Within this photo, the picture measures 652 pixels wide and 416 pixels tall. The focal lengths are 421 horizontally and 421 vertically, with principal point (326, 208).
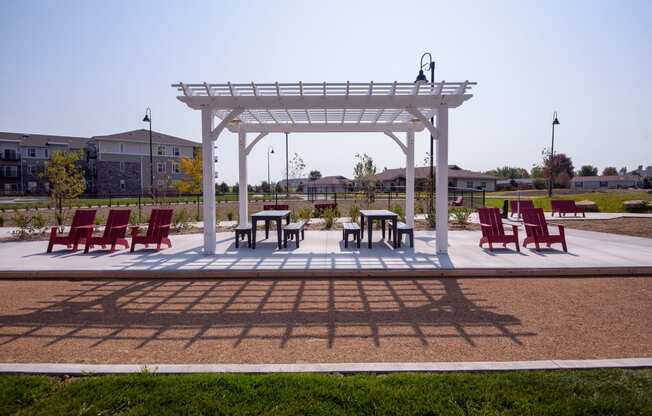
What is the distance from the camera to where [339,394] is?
10.7 feet

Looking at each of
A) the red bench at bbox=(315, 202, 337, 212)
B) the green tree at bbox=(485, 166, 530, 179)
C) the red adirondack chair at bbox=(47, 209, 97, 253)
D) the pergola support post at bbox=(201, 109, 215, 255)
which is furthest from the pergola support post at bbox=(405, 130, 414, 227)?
the green tree at bbox=(485, 166, 530, 179)

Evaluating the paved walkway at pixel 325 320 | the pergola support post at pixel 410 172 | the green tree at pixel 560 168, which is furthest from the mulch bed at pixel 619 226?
the green tree at pixel 560 168

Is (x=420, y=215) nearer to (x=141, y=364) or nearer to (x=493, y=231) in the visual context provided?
(x=493, y=231)

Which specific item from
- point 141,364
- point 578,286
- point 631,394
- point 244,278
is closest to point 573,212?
point 578,286

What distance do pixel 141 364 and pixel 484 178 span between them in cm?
7610

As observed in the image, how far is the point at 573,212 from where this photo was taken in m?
21.5

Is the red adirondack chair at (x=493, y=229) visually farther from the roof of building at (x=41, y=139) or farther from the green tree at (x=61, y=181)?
the roof of building at (x=41, y=139)

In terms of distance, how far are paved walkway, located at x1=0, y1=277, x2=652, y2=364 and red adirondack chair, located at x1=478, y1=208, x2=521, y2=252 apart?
2.39m

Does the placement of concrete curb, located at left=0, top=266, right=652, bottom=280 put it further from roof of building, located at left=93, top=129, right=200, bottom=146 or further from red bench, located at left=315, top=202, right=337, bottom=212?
roof of building, located at left=93, top=129, right=200, bottom=146

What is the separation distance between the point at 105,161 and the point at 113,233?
157ft

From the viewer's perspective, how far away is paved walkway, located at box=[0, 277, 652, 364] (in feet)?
14.2

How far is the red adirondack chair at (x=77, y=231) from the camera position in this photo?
34.0ft

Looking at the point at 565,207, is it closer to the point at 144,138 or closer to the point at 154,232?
the point at 154,232

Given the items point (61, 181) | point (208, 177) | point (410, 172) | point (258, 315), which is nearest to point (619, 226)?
point (410, 172)
